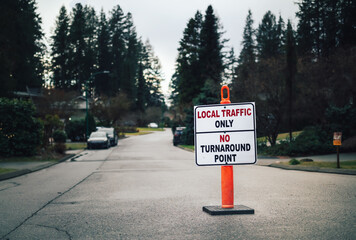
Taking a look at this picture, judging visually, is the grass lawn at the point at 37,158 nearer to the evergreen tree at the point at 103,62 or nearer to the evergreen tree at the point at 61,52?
the evergreen tree at the point at 61,52

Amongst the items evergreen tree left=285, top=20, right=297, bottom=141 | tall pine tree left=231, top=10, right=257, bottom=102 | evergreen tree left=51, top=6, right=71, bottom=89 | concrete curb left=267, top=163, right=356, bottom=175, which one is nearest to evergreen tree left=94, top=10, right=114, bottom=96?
evergreen tree left=51, top=6, right=71, bottom=89

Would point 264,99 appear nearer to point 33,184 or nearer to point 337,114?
point 337,114

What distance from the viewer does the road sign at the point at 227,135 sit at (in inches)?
250

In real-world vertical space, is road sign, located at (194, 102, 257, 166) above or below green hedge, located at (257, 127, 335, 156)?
above

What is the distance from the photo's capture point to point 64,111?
53.2 m

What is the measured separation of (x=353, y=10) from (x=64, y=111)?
1525 inches

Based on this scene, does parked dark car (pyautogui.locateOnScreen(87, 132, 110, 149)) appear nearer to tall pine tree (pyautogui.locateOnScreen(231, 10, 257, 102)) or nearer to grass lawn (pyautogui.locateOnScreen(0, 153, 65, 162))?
grass lawn (pyautogui.locateOnScreen(0, 153, 65, 162))

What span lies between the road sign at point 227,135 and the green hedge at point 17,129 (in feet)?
57.5

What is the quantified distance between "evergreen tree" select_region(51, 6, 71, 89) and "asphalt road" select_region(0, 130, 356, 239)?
7120 cm

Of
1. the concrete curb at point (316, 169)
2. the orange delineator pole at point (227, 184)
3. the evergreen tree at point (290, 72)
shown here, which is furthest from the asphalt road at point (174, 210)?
the evergreen tree at point (290, 72)

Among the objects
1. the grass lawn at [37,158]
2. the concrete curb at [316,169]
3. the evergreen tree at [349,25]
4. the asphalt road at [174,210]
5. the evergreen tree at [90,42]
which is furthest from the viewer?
the evergreen tree at [90,42]

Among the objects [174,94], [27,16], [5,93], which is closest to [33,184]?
[5,93]

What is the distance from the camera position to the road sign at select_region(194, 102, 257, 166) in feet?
20.8

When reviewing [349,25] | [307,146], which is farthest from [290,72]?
[349,25]
